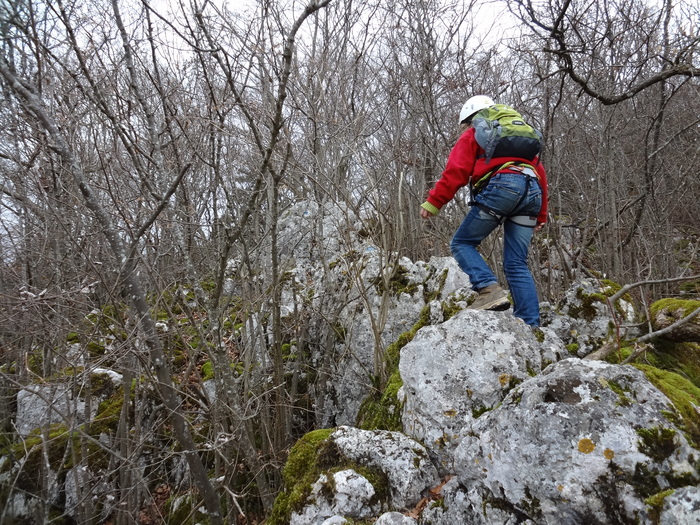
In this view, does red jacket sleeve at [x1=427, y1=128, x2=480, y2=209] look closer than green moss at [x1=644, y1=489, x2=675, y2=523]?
No

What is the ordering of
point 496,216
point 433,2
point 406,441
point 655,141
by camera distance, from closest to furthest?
point 406,441 < point 496,216 < point 655,141 < point 433,2

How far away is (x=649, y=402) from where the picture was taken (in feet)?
5.48

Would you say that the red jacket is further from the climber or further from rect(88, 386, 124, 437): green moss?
rect(88, 386, 124, 437): green moss

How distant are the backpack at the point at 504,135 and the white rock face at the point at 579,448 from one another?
179cm

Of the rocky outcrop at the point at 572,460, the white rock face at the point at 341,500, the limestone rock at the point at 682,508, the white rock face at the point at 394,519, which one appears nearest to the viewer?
the limestone rock at the point at 682,508

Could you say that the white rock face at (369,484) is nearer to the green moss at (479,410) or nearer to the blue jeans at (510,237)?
the green moss at (479,410)

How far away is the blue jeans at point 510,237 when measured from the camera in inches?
123

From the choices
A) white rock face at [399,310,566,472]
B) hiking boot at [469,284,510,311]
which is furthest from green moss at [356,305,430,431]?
hiking boot at [469,284,510,311]

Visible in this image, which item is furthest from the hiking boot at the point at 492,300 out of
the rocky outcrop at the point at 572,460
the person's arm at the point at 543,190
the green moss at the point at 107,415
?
the green moss at the point at 107,415

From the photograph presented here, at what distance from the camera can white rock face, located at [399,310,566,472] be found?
2551 mm

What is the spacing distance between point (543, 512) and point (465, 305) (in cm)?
227

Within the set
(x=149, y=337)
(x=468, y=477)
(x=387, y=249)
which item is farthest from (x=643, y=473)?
(x=149, y=337)

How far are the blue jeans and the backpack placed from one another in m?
0.19

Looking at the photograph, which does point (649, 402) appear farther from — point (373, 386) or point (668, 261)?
point (668, 261)
